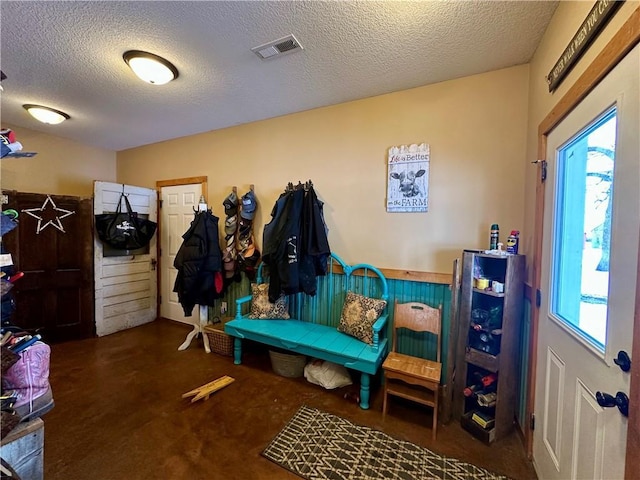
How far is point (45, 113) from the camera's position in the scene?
2734mm

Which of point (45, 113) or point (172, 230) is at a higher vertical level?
point (45, 113)

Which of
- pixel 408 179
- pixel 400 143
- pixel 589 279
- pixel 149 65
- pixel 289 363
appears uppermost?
pixel 149 65

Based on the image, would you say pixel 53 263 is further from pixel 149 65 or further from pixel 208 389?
pixel 149 65

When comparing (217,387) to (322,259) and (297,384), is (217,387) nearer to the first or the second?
(297,384)

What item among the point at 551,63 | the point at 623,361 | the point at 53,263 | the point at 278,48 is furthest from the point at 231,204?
the point at 623,361

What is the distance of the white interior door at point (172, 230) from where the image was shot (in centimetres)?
362

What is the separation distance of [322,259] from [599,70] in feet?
6.69

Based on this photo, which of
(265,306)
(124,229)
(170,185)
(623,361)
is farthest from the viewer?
(170,185)

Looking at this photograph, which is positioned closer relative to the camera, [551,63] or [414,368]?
[551,63]

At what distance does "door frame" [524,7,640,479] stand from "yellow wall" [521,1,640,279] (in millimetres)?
51

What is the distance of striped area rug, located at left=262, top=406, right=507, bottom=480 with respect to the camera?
57.9 inches

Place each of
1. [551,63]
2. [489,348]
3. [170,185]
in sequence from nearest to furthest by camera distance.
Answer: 1. [551,63]
2. [489,348]
3. [170,185]

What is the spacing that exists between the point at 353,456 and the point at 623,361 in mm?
1426

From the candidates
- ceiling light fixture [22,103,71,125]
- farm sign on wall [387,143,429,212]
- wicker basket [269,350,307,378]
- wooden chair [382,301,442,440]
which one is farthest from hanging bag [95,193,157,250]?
wooden chair [382,301,442,440]
